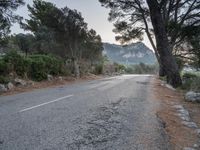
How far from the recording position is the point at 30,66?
2016 cm

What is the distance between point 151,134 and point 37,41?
89.8 feet

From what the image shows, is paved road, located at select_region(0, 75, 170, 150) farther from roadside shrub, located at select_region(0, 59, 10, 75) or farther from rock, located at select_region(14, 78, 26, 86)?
roadside shrub, located at select_region(0, 59, 10, 75)

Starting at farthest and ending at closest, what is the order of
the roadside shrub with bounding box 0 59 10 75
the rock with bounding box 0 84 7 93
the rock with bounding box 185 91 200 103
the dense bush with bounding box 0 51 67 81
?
the dense bush with bounding box 0 51 67 81 → the roadside shrub with bounding box 0 59 10 75 → the rock with bounding box 0 84 7 93 → the rock with bounding box 185 91 200 103

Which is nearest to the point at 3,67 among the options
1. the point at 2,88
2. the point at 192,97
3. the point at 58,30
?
the point at 2,88

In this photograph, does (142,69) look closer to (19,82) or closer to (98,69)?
(98,69)

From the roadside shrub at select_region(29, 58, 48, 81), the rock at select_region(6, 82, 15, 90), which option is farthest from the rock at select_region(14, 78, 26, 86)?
the roadside shrub at select_region(29, 58, 48, 81)

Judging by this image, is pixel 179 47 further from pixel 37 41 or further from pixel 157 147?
pixel 157 147

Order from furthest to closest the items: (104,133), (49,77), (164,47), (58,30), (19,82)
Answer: (58,30) < (49,77) < (19,82) < (164,47) < (104,133)

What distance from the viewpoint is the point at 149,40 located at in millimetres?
29500

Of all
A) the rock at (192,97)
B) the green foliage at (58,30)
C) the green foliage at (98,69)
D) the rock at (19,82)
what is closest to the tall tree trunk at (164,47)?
the rock at (192,97)

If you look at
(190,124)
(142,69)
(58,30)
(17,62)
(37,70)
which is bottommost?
(142,69)

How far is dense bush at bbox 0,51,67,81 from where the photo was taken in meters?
17.8

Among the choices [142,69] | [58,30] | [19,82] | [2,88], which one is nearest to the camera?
[2,88]

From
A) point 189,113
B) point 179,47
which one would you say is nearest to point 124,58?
point 179,47
